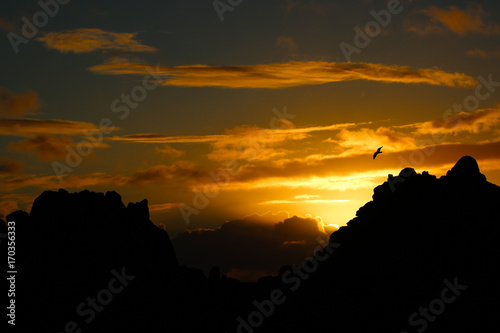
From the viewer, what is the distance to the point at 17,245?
604ft

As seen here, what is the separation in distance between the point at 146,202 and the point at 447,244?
102084 mm

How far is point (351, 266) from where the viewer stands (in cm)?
19025

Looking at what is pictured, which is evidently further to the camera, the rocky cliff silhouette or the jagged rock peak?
the jagged rock peak

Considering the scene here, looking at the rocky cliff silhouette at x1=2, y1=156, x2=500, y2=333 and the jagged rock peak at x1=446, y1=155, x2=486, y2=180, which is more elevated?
the jagged rock peak at x1=446, y1=155, x2=486, y2=180

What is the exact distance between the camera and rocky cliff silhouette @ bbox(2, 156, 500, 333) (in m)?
166

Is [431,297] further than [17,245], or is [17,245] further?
[17,245]

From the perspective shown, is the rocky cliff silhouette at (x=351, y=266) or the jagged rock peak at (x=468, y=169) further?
the jagged rock peak at (x=468, y=169)

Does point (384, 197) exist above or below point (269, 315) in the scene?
above

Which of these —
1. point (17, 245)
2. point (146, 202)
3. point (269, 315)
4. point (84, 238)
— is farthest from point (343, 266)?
point (17, 245)

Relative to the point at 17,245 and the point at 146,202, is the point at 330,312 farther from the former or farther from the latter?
the point at 17,245

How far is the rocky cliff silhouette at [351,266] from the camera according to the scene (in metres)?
166

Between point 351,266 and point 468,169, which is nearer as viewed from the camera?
point 468,169

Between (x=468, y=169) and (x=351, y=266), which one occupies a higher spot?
(x=468, y=169)

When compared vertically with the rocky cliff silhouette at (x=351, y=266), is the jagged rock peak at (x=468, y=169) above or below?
above
